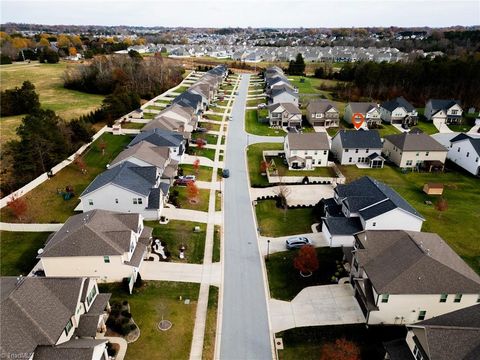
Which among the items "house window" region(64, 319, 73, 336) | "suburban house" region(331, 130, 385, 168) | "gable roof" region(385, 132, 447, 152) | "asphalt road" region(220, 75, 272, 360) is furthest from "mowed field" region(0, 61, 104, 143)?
"gable roof" region(385, 132, 447, 152)

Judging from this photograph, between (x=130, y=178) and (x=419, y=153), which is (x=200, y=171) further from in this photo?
(x=419, y=153)

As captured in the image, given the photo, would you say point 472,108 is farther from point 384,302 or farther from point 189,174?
point 384,302

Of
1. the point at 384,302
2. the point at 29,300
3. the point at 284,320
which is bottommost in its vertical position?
the point at 284,320

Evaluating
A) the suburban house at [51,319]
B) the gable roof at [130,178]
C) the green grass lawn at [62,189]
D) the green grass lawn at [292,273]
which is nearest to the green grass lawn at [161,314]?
the suburban house at [51,319]

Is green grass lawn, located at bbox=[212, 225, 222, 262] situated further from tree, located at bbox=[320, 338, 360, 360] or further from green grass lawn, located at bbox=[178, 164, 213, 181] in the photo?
tree, located at bbox=[320, 338, 360, 360]

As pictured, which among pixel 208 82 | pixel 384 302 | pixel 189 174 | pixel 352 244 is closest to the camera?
pixel 384 302

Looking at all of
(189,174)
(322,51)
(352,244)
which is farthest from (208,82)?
(322,51)
